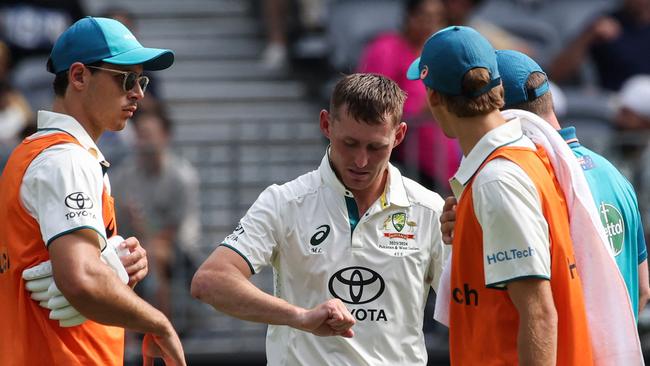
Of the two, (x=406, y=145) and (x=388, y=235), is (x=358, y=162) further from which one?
(x=406, y=145)

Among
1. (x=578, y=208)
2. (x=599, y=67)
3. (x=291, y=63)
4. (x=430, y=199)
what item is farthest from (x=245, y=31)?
(x=578, y=208)

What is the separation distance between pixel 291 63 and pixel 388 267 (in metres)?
8.11

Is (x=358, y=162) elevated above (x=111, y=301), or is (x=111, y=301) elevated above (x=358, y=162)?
(x=358, y=162)

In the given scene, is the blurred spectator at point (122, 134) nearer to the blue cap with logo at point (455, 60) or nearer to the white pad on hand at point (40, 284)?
the white pad on hand at point (40, 284)

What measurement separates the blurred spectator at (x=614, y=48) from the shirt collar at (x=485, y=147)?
6695 mm

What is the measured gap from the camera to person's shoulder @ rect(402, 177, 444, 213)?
17.4ft

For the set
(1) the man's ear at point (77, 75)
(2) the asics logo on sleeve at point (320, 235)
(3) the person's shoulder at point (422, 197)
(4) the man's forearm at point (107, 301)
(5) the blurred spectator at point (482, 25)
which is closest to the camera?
(4) the man's forearm at point (107, 301)

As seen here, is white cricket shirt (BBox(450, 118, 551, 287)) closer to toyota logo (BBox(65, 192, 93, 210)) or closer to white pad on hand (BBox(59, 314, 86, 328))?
toyota logo (BBox(65, 192, 93, 210))

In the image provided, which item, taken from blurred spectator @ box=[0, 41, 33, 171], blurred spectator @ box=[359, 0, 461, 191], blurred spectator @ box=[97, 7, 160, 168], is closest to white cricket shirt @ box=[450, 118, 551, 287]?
blurred spectator @ box=[359, 0, 461, 191]

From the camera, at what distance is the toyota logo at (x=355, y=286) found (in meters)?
5.09

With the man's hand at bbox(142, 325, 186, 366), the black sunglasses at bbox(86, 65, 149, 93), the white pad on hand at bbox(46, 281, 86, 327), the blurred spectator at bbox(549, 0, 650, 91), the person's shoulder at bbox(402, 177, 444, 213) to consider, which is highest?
the blurred spectator at bbox(549, 0, 650, 91)

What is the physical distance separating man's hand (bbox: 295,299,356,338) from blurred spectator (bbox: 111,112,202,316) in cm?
473

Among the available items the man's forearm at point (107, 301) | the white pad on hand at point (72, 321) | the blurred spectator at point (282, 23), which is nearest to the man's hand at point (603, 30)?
the blurred spectator at point (282, 23)

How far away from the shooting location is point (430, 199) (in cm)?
535
